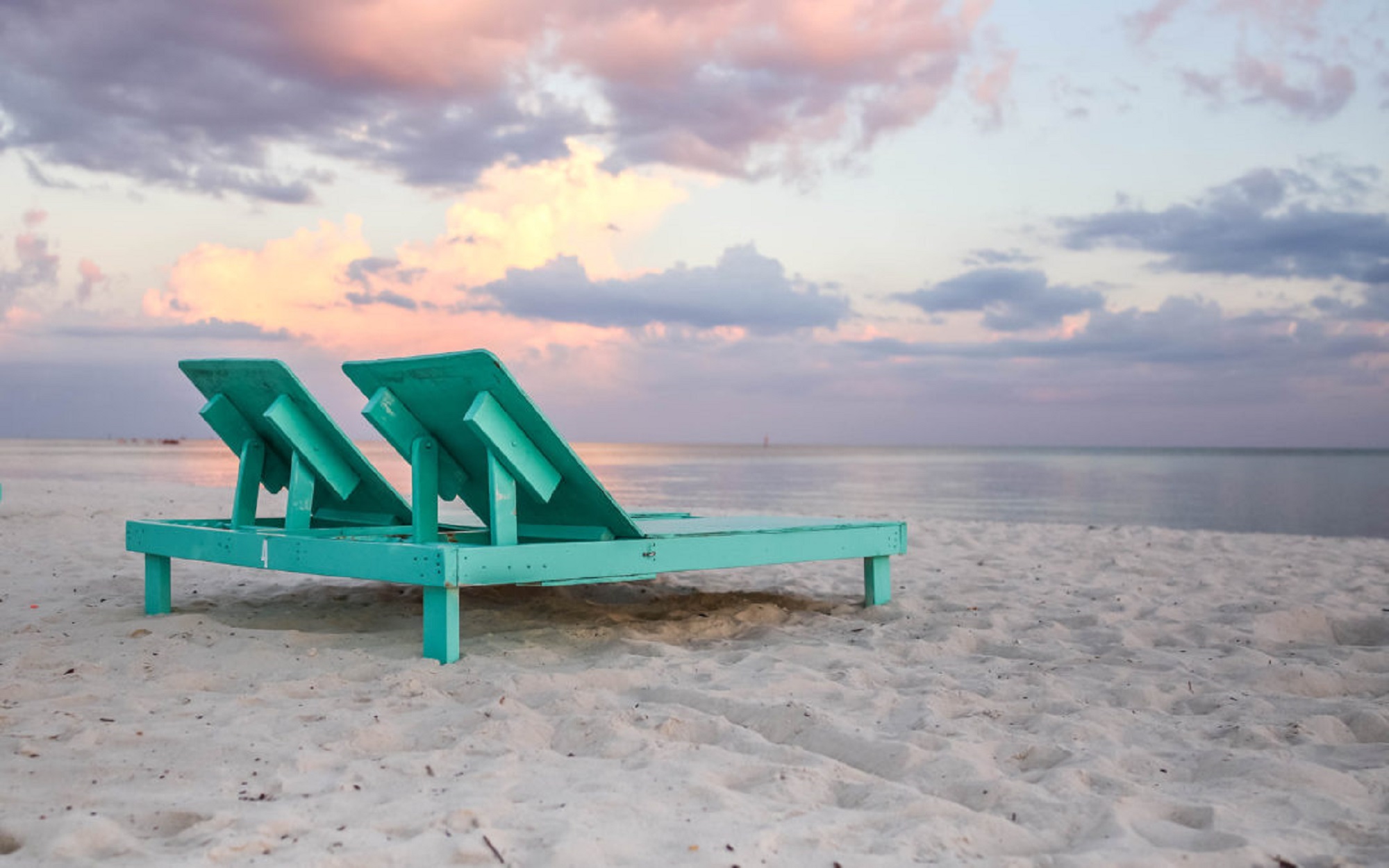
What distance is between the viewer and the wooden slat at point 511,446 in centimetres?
390

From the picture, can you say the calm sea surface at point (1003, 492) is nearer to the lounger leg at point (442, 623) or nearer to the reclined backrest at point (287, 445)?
the reclined backrest at point (287, 445)

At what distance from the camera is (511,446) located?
4.07 meters

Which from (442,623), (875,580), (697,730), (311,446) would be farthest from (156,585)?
(875,580)

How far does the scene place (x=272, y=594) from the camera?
605 centimetres

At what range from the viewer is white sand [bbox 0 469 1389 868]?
2281 millimetres

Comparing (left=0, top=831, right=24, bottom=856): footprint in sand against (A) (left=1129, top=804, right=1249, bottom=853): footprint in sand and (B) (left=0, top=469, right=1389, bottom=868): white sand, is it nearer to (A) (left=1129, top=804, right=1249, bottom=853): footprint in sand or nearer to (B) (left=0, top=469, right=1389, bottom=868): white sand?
(B) (left=0, top=469, right=1389, bottom=868): white sand

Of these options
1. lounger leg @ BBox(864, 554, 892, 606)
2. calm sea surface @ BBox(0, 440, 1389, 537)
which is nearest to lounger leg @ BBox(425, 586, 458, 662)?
lounger leg @ BBox(864, 554, 892, 606)

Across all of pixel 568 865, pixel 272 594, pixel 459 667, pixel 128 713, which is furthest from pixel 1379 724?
pixel 272 594

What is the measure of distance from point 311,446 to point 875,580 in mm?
3091

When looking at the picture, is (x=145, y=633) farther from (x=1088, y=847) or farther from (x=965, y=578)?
(x=965, y=578)

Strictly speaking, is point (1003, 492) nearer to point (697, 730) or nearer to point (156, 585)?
point (156, 585)

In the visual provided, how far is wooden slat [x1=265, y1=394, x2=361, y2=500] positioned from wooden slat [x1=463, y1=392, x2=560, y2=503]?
1.16 metres

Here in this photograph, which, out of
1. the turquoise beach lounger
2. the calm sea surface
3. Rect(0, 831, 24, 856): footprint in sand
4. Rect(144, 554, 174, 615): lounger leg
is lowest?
the calm sea surface

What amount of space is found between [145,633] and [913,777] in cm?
354
